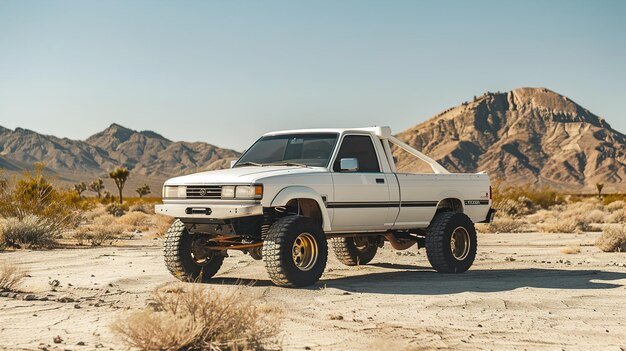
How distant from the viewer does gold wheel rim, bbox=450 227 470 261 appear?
1362 centimetres

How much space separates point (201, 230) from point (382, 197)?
275 cm

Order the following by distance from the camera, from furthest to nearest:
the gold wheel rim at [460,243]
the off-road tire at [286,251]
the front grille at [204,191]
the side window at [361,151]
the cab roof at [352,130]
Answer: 1. the gold wheel rim at [460,243]
2. the cab roof at [352,130]
3. the side window at [361,151]
4. the front grille at [204,191]
5. the off-road tire at [286,251]

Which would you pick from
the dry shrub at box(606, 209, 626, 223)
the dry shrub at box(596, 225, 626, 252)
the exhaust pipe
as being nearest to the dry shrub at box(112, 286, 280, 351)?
the exhaust pipe

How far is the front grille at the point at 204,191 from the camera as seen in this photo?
35.9ft

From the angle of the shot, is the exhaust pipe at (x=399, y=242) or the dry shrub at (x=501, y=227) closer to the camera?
the exhaust pipe at (x=399, y=242)

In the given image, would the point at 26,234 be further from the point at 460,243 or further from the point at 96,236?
the point at 460,243

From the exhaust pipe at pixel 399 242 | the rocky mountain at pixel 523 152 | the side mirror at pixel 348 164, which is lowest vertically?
the exhaust pipe at pixel 399 242

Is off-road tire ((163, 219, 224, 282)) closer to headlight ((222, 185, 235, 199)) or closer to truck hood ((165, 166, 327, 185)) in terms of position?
truck hood ((165, 166, 327, 185))

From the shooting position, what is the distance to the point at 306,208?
11758mm

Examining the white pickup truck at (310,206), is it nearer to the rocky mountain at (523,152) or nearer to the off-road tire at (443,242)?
the off-road tire at (443,242)

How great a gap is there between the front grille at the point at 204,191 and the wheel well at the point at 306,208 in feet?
3.49

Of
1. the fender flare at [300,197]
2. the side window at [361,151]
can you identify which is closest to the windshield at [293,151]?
the side window at [361,151]

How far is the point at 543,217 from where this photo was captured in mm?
35875

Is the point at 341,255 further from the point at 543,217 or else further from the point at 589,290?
the point at 543,217
